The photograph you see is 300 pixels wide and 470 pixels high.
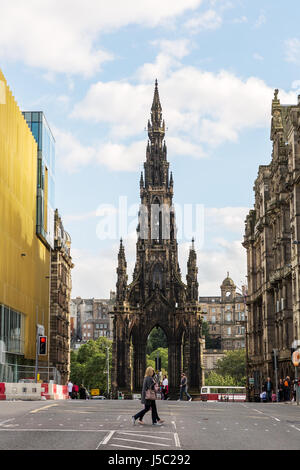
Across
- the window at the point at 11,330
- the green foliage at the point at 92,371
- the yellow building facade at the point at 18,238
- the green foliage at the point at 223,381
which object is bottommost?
the green foliage at the point at 223,381

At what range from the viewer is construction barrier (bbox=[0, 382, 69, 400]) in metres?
44.1

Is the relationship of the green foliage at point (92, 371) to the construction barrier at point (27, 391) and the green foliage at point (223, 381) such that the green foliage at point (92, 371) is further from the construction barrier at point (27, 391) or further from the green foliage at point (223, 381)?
the construction barrier at point (27, 391)

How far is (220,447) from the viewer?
1728 centimetres

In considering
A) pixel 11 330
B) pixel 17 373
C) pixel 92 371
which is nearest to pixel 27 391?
pixel 17 373

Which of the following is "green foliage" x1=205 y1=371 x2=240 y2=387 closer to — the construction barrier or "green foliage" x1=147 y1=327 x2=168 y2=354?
"green foliage" x1=147 y1=327 x2=168 y2=354

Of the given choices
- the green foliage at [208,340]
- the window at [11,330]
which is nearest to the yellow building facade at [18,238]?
the window at [11,330]

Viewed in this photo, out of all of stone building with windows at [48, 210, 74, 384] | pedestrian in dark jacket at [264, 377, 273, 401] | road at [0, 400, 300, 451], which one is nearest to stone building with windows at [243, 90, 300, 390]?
pedestrian in dark jacket at [264, 377, 273, 401]

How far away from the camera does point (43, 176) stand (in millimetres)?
81062

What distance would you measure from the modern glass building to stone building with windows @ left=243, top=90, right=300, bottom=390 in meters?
20.9

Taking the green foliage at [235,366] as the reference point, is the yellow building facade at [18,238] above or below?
above

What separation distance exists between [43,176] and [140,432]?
62.4 metres

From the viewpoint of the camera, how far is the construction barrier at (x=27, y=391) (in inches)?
1734

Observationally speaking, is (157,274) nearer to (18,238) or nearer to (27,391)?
(18,238)

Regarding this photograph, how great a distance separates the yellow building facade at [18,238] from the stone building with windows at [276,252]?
68.0 ft
